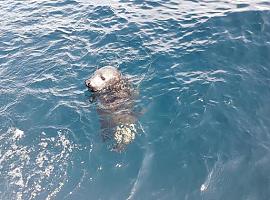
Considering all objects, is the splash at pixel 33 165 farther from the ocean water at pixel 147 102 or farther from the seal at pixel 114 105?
the seal at pixel 114 105

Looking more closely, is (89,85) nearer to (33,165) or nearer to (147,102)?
(147,102)

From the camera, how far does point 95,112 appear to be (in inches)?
487

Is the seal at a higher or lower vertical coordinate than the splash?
higher

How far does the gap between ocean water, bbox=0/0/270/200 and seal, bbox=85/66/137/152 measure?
0.29m

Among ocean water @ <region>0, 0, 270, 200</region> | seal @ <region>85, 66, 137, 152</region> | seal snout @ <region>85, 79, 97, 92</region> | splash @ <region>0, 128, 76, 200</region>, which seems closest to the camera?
splash @ <region>0, 128, 76, 200</region>

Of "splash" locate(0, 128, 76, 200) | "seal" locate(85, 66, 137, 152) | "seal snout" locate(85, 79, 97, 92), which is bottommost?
"splash" locate(0, 128, 76, 200)

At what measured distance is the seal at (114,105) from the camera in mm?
11406

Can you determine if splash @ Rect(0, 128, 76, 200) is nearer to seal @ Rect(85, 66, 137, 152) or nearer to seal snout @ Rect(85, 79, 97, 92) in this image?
seal @ Rect(85, 66, 137, 152)

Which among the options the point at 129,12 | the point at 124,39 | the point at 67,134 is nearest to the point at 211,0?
the point at 129,12

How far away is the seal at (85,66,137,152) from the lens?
37.4 feet

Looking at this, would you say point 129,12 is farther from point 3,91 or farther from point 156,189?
point 156,189

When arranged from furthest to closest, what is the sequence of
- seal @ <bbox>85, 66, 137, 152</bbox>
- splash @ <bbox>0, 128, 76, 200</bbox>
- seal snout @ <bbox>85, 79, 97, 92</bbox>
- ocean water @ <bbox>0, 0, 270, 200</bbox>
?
1. seal snout @ <bbox>85, 79, 97, 92</bbox>
2. seal @ <bbox>85, 66, 137, 152</bbox>
3. ocean water @ <bbox>0, 0, 270, 200</bbox>
4. splash @ <bbox>0, 128, 76, 200</bbox>

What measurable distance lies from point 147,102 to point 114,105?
1.23 m

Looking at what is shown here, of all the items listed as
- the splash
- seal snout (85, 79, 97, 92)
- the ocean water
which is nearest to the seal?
seal snout (85, 79, 97, 92)
